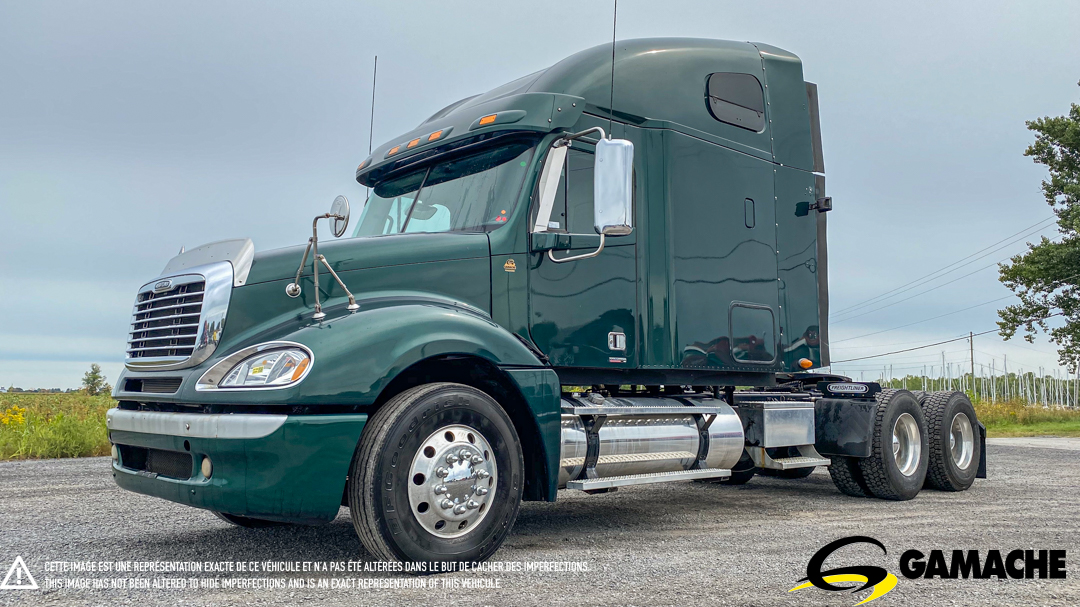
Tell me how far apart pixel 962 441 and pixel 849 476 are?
176cm

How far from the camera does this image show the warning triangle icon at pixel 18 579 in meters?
4.00

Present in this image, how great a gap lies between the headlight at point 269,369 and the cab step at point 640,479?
1952mm

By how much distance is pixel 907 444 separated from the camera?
8.15 m

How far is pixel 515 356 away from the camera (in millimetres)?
4895

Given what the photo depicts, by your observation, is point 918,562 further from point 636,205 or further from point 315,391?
point 315,391

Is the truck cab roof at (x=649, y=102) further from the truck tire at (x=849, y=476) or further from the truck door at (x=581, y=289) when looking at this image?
the truck tire at (x=849, y=476)

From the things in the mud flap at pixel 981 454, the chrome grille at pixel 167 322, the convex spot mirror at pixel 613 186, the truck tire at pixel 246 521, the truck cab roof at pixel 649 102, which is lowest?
the truck tire at pixel 246 521

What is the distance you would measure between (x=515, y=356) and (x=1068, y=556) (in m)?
3.50

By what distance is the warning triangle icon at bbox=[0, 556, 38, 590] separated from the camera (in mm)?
4004

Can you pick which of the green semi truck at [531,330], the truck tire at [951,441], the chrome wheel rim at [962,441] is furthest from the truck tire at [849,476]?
the chrome wheel rim at [962,441]

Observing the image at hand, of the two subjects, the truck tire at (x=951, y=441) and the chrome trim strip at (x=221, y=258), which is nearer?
the chrome trim strip at (x=221, y=258)

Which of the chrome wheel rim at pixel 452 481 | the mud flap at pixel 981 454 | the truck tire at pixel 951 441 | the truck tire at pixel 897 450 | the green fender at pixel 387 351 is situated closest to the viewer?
the green fender at pixel 387 351

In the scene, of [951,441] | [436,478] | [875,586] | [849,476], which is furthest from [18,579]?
[951,441]

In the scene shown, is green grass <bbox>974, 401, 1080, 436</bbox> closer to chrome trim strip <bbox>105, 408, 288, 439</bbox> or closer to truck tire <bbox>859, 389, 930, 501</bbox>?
truck tire <bbox>859, 389, 930, 501</bbox>
